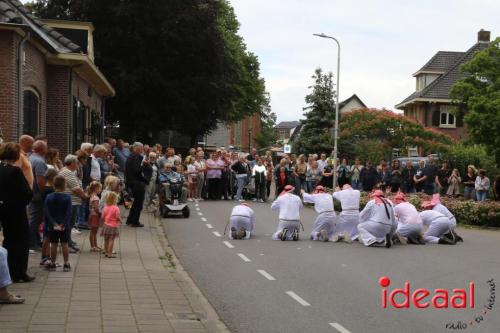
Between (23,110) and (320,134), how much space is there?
44.0m

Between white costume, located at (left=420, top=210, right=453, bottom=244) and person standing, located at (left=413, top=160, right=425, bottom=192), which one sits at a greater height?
person standing, located at (left=413, top=160, right=425, bottom=192)

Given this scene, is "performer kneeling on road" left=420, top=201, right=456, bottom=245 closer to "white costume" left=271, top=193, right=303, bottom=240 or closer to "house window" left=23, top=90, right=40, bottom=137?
"white costume" left=271, top=193, right=303, bottom=240

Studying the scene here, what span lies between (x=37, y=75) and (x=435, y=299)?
1576 centimetres

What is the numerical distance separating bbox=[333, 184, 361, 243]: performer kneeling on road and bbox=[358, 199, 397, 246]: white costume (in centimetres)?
63

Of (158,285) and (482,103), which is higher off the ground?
(482,103)

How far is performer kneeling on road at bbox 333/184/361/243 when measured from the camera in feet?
54.1

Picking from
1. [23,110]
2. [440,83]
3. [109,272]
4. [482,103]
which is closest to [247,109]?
[440,83]

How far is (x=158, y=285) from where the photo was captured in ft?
32.9

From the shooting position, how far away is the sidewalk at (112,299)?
294 inches

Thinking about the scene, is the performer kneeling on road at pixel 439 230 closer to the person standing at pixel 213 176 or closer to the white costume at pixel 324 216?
the white costume at pixel 324 216

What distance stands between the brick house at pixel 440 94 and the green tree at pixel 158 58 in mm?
23604

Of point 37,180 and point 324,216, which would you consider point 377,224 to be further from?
point 37,180

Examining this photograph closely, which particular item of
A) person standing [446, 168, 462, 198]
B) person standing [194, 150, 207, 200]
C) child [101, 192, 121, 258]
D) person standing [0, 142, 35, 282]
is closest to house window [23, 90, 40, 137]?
person standing [194, 150, 207, 200]

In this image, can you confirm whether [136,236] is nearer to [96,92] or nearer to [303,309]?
[303,309]
